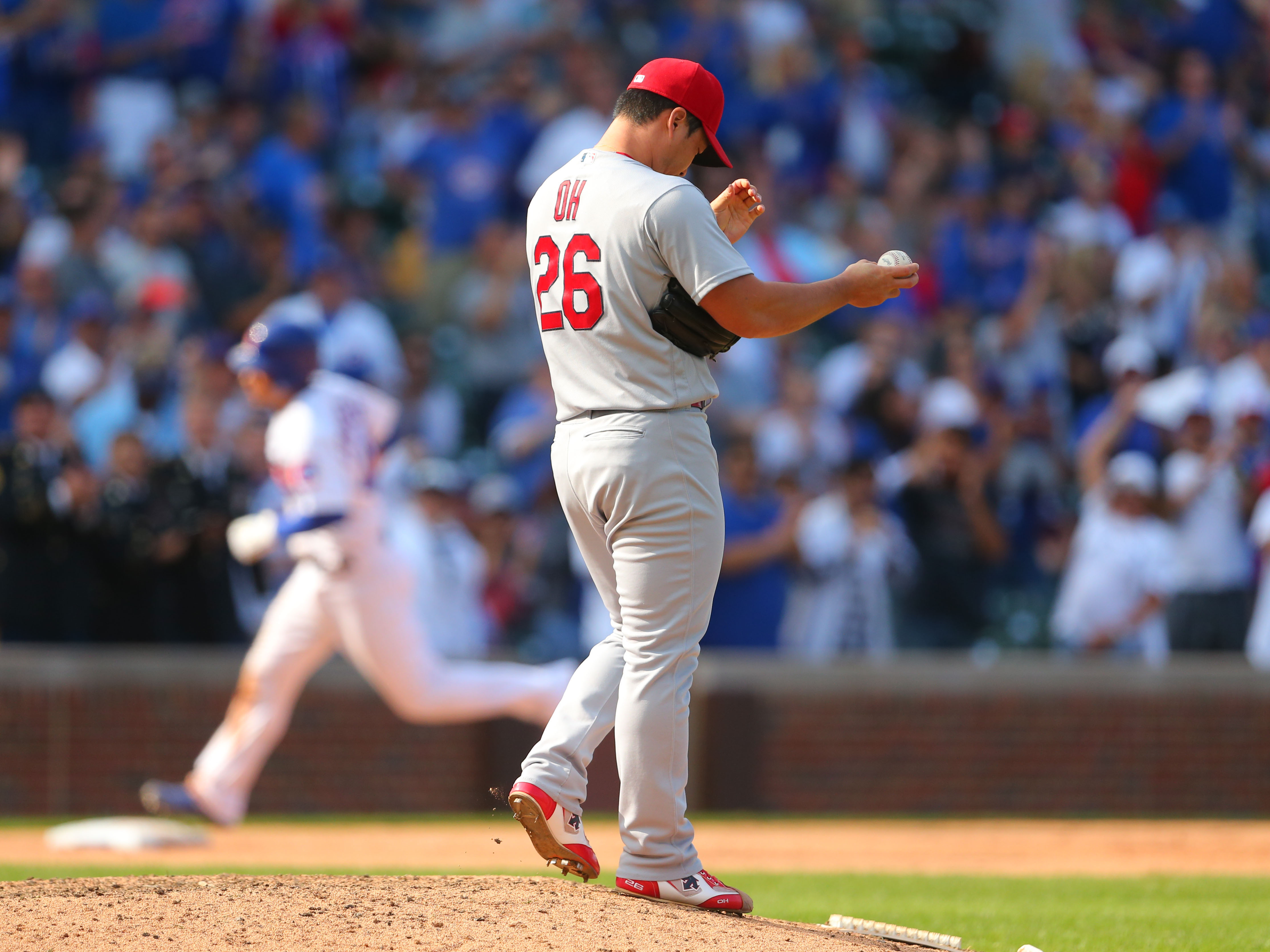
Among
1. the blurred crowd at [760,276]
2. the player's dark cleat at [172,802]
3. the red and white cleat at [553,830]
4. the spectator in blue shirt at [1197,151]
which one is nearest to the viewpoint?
the red and white cleat at [553,830]

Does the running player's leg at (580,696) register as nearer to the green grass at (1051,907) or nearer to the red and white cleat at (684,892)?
the red and white cleat at (684,892)

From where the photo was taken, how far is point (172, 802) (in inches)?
328

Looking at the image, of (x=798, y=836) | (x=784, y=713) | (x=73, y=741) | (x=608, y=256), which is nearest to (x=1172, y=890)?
(x=798, y=836)

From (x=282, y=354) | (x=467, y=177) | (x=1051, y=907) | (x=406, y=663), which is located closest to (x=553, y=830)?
(x=1051, y=907)

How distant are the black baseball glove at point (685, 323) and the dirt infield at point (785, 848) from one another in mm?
3267

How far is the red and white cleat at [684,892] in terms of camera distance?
4.83 meters

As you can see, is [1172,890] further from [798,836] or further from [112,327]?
[112,327]

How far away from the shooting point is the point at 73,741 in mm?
10062

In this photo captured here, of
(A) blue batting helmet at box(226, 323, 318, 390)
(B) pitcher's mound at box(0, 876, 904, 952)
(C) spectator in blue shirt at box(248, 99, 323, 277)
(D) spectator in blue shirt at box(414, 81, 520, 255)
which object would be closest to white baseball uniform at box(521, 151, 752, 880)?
(B) pitcher's mound at box(0, 876, 904, 952)

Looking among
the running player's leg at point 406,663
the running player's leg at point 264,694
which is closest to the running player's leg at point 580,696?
the running player's leg at point 406,663

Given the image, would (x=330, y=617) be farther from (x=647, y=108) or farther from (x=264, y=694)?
(x=647, y=108)

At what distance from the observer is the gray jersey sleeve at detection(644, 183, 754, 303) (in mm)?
4539

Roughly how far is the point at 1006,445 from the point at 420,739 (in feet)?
17.3

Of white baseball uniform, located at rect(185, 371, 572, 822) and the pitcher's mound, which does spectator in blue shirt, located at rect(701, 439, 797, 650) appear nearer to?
white baseball uniform, located at rect(185, 371, 572, 822)
